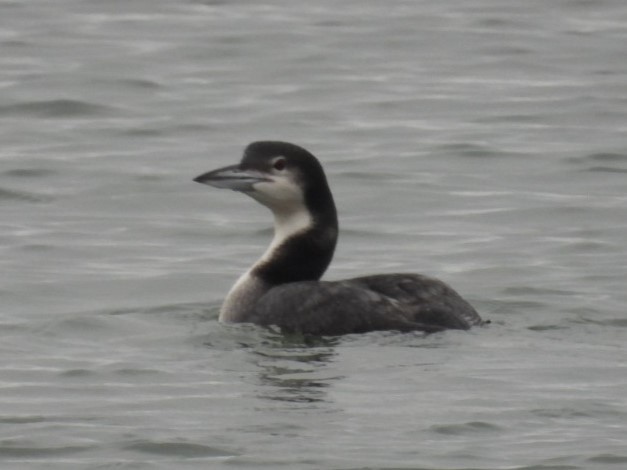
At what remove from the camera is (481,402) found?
35.6 feet

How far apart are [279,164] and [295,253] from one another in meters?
0.53

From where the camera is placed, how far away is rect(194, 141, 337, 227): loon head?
41.9ft

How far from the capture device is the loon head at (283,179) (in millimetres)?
12773

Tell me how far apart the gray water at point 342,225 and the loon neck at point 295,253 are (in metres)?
0.39

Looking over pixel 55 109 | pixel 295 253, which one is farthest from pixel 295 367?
pixel 55 109

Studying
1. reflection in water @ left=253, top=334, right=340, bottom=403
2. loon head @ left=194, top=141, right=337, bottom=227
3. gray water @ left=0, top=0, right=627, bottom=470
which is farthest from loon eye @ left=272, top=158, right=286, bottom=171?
reflection in water @ left=253, top=334, right=340, bottom=403

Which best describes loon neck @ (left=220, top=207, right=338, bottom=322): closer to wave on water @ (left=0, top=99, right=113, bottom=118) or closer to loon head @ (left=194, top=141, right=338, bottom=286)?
loon head @ (left=194, top=141, right=338, bottom=286)

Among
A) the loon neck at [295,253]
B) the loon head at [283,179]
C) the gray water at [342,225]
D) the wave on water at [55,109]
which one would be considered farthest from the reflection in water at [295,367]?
the wave on water at [55,109]

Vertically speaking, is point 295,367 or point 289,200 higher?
point 289,200

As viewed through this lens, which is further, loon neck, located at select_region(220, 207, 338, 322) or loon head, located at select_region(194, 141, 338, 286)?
loon neck, located at select_region(220, 207, 338, 322)

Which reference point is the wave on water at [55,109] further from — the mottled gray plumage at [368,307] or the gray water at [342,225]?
the mottled gray plumage at [368,307]

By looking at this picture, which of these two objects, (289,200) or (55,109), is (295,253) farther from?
(55,109)

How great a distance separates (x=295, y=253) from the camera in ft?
42.5

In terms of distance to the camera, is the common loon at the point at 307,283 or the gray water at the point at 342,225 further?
the common loon at the point at 307,283
